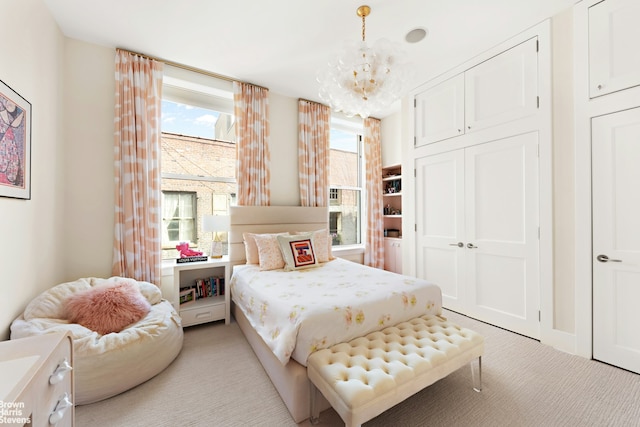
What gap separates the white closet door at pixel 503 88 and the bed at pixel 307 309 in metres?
1.97

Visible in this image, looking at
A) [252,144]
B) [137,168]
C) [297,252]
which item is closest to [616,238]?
[297,252]

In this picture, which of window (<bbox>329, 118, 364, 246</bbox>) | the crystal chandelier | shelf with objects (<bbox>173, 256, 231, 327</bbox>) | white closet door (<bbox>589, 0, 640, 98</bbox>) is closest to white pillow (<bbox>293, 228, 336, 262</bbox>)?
shelf with objects (<bbox>173, 256, 231, 327</bbox>)

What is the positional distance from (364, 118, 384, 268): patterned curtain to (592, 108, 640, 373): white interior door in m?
2.69

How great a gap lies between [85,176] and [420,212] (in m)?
3.96

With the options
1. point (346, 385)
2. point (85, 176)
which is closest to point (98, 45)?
point (85, 176)

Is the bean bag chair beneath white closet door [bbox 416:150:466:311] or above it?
beneath

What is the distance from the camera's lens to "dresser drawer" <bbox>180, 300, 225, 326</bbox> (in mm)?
2683

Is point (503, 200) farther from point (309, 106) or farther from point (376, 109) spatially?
point (309, 106)

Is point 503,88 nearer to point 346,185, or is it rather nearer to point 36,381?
point 346,185

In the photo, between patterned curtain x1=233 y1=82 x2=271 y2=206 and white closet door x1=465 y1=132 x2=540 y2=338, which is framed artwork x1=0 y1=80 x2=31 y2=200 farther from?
white closet door x1=465 y1=132 x2=540 y2=338

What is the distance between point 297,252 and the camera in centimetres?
293

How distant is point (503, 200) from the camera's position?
8.87 feet

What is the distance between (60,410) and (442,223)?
3528 millimetres

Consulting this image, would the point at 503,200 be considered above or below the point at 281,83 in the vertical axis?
below
